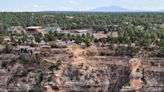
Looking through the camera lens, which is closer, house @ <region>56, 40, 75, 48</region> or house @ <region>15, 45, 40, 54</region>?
house @ <region>15, 45, 40, 54</region>

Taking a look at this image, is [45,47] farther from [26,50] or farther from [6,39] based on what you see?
[6,39]

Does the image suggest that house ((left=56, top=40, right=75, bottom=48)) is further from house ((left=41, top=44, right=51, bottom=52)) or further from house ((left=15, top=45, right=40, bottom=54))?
house ((left=15, top=45, right=40, bottom=54))

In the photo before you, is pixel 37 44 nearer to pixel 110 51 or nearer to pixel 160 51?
pixel 110 51

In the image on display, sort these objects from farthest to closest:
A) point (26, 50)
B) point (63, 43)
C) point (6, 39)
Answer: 1. point (6, 39)
2. point (63, 43)
3. point (26, 50)

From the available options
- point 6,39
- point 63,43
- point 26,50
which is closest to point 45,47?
point 26,50

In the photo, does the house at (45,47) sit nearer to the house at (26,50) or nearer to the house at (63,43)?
the house at (26,50)

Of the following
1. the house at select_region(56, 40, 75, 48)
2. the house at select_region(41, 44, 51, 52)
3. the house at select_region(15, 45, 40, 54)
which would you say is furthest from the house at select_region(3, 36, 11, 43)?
the house at select_region(56, 40, 75, 48)

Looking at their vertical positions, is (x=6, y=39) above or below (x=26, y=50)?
below

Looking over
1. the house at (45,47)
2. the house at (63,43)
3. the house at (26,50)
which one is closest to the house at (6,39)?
the house at (26,50)

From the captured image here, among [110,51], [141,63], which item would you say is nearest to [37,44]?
[110,51]

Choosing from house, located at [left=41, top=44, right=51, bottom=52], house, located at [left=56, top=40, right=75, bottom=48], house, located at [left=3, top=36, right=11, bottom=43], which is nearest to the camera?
house, located at [left=41, top=44, right=51, bottom=52]

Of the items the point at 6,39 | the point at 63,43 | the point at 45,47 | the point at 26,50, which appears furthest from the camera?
the point at 6,39
